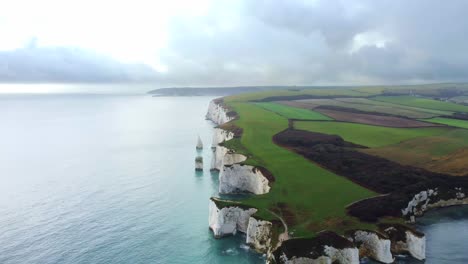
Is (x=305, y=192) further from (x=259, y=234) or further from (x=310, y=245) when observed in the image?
(x=310, y=245)

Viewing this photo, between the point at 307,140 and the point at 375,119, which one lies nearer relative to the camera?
the point at 307,140

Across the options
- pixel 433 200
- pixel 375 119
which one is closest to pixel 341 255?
pixel 433 200

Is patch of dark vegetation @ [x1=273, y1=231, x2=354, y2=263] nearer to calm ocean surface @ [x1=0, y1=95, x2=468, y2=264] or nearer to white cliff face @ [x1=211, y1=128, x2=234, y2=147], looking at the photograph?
calm ocean surface @ [x1=0, y1=95, x2=468, y2=264]

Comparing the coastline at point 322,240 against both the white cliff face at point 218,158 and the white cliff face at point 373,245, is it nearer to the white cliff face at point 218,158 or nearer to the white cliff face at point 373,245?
the white cliff face at point 373,245

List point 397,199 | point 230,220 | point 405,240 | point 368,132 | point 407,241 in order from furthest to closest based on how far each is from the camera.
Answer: point 368,132 → point 397,199 → point 230,220 → point 405,240 → point 407,241

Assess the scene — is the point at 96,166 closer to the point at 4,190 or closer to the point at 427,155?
the point at 4,190

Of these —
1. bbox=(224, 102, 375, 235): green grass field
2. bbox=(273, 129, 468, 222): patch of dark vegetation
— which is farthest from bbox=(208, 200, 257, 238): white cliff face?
bbox=(273, 129, 468, 222): patch of dark vegetation

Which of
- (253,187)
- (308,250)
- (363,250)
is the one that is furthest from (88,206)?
(363,250)
